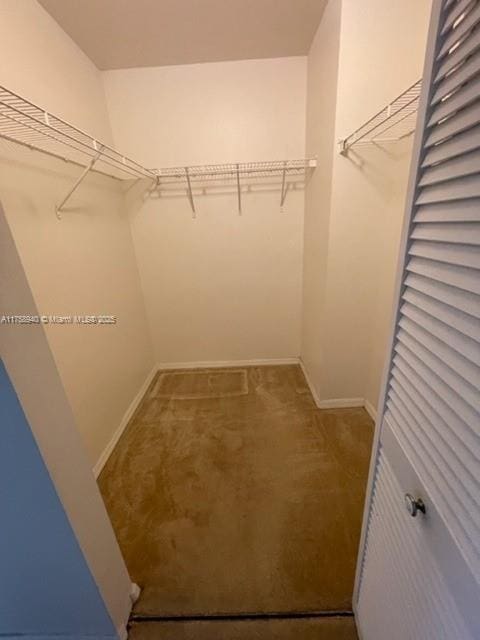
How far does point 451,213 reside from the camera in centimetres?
44

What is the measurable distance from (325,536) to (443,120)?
5.40 feet

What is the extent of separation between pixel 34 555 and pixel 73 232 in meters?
1.54

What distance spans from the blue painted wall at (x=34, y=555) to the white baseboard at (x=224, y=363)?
1964 mm

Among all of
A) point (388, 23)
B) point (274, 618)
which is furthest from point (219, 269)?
point (274, 618)

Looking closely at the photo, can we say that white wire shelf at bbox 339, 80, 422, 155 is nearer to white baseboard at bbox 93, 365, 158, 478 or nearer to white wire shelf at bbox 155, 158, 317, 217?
white wire shelf at bbox 155, 158, 317, 217

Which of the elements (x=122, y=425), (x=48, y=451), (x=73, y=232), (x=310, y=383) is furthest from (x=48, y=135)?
(x=310, y=383)

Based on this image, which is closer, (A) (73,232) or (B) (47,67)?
(B) (47,67)

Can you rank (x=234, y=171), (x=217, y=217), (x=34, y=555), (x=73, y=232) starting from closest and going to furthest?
(x=34, y=555), (x=73, y=232), (x=234, y=171), (x=217, y=217)

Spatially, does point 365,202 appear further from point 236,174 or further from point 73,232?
point 73,232

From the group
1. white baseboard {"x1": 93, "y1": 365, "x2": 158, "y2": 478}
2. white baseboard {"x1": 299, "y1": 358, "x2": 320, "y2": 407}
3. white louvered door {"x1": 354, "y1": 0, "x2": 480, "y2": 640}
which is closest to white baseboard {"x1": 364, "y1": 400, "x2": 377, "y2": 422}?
white baseboard {"x1": 299, "y1": 358, "x2": 320, "y2": 407}

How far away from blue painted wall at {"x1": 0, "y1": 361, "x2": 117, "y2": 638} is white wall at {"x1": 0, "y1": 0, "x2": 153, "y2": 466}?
2.50 ft

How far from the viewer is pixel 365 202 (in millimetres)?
1649

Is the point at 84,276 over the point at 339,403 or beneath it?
over

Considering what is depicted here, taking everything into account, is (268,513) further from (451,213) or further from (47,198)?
(47,198)
